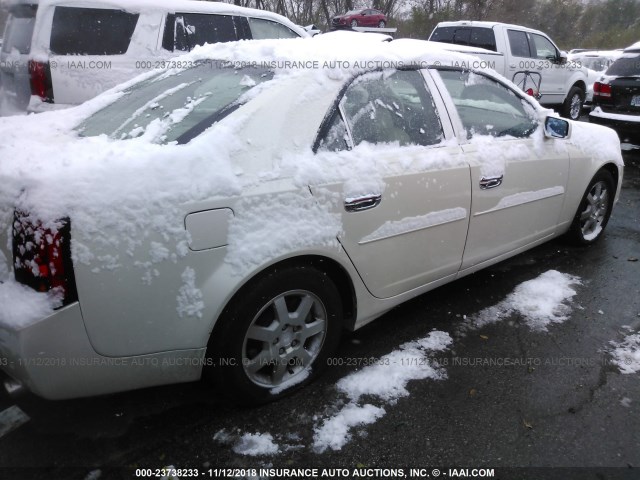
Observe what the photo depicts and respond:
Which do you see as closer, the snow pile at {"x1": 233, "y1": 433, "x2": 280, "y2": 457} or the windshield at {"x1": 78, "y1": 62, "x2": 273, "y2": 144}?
the snow pile at {"x1": 233, "y1": 433, "x2": 280, "y2": 457}

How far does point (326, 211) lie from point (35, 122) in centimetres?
171

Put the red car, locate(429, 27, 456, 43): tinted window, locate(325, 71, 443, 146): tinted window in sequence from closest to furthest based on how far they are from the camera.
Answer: locate(325, 71, 443, 146): tinted window, locate(429, 27, 456, 43): tinted window, the red car

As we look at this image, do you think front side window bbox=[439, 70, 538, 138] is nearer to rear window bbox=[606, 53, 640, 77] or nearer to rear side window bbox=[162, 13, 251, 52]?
rear side window bbox=[162, 13, 251, 52]

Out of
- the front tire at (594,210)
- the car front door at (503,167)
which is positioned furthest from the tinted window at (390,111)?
the front tire at (594,210)

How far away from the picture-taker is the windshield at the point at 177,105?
221cm

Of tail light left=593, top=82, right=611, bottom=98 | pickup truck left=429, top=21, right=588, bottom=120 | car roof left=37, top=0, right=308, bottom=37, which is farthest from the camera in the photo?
pickup truck left=429, top=21, right=588, bottom=120

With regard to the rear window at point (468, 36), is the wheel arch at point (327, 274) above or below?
below

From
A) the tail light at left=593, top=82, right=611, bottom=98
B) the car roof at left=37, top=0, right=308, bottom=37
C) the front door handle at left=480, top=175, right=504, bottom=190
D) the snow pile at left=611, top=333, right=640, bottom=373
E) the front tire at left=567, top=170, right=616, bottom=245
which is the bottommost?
the snow pile at left=611, top=333, right=640, bottom=373

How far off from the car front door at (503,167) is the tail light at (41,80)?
428cm

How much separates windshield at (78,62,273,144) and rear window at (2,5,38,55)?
10.9 feet

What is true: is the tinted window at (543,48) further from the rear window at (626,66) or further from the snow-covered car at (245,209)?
the snow-covered car at (245,209)

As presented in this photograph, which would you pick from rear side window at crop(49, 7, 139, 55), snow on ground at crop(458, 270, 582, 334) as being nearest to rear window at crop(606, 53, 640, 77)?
snow on ground at crop(458, 270, 582, 334)

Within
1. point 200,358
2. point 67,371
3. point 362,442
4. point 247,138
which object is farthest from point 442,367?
point 67,371

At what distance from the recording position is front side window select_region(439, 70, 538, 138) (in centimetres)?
297
